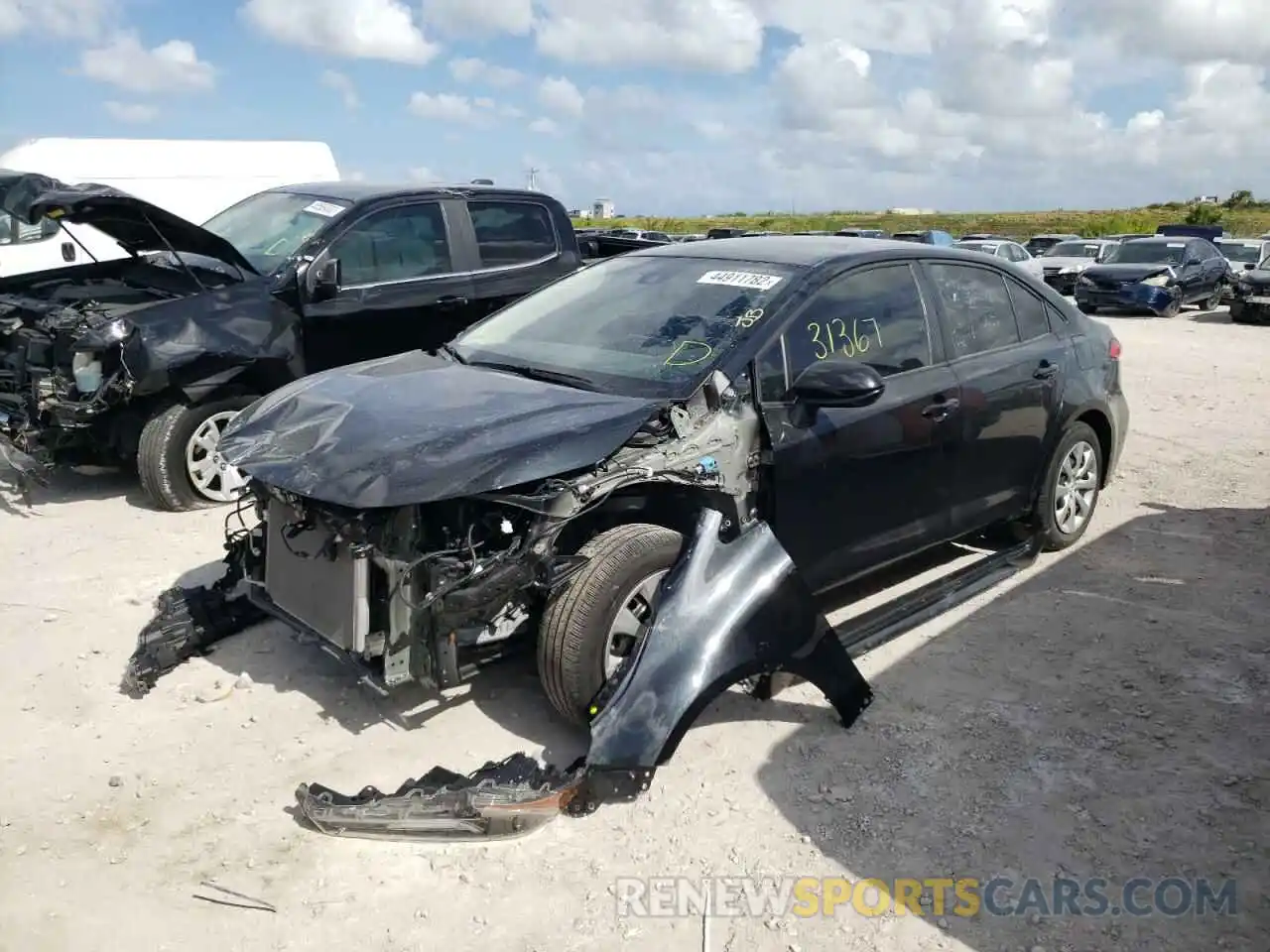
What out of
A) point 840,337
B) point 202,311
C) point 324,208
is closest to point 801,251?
point 840,337

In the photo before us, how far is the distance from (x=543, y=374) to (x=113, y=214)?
11.7 ft

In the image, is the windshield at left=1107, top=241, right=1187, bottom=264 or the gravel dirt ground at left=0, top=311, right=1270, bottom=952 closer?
the gravel dirt ground at left=0, top=311, right=1270, bottom=952

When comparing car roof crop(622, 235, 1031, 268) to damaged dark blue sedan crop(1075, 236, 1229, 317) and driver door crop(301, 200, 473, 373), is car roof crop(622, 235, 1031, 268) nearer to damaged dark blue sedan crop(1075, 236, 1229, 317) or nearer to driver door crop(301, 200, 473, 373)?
driver door crop(301, 200, 473, 373)

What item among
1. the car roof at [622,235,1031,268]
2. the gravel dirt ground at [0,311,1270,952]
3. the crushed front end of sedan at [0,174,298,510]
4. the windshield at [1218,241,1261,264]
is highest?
the windshield at [1218,241,1261,264]

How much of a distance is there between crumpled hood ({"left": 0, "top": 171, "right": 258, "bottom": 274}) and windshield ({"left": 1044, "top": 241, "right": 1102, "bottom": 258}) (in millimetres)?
23306

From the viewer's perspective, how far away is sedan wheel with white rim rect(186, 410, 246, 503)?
21.0ft

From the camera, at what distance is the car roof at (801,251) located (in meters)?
4.48

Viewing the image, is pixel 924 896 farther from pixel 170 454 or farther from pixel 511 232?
pixel 511 232

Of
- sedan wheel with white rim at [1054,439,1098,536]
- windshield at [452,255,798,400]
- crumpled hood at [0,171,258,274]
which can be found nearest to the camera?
windshield at [452,255,798,400]

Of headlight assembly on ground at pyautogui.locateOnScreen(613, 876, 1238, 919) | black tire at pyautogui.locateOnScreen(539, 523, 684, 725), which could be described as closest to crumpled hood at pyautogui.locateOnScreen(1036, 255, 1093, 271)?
black tire at pyautogui.locateOnScreen(539, 523, 684, 725)

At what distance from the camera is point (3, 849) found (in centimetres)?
315

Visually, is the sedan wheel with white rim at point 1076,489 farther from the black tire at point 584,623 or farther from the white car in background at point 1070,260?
the white car in background at point 1070,260

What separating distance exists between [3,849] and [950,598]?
12.8 ft

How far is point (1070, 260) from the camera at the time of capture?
24.6 metres
